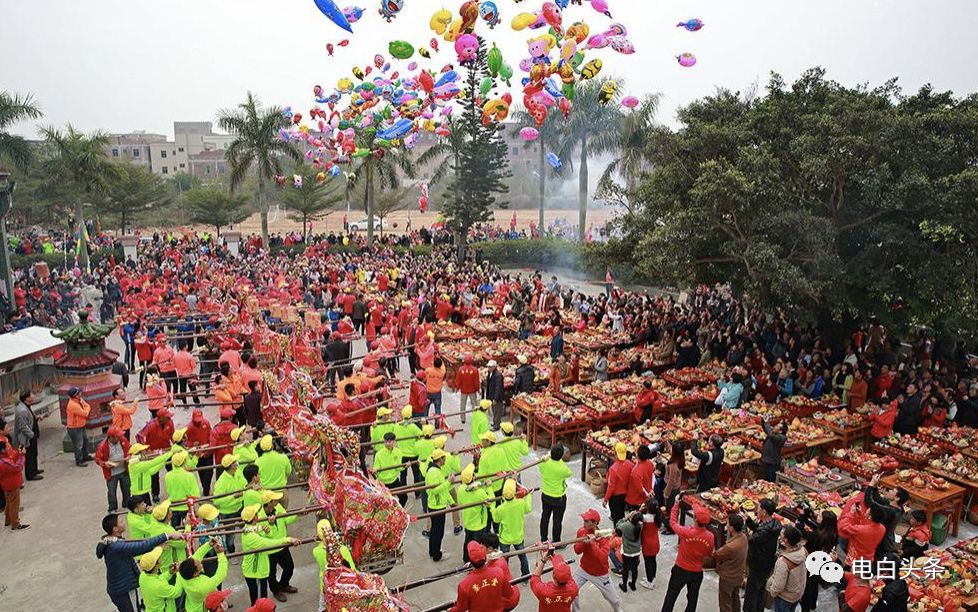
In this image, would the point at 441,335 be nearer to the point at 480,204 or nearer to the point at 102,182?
the point at 480,204

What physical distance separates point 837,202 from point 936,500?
704 centimetres

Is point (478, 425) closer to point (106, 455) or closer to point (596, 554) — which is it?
point (596, 554)

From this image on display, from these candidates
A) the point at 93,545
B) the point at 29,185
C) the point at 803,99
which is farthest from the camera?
the point at 29,185

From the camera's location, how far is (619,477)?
28.1 feet

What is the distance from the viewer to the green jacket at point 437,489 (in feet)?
26.4

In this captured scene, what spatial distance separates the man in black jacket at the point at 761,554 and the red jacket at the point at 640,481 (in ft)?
5.39

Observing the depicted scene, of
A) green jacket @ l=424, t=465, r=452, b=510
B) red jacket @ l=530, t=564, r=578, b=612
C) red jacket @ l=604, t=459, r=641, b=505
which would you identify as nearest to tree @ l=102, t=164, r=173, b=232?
green jacket @ l=424, t=465, r=452, b=510

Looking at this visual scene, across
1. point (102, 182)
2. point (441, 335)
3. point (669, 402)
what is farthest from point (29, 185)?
point (669, 402)

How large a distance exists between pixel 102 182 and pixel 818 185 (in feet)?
109

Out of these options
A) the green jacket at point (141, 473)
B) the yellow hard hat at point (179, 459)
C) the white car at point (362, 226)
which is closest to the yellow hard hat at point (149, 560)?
the yellow hard hat at point (179, 459)

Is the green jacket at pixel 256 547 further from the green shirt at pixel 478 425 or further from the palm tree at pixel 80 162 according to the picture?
the palm tree at pixel 80 162

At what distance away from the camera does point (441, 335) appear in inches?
723

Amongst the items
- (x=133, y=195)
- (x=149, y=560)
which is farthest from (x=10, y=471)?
(x=133, y=195)

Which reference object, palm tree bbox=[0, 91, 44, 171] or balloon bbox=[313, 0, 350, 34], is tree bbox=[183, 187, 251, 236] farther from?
balloon bbox=[313, 0, 350, 34]
